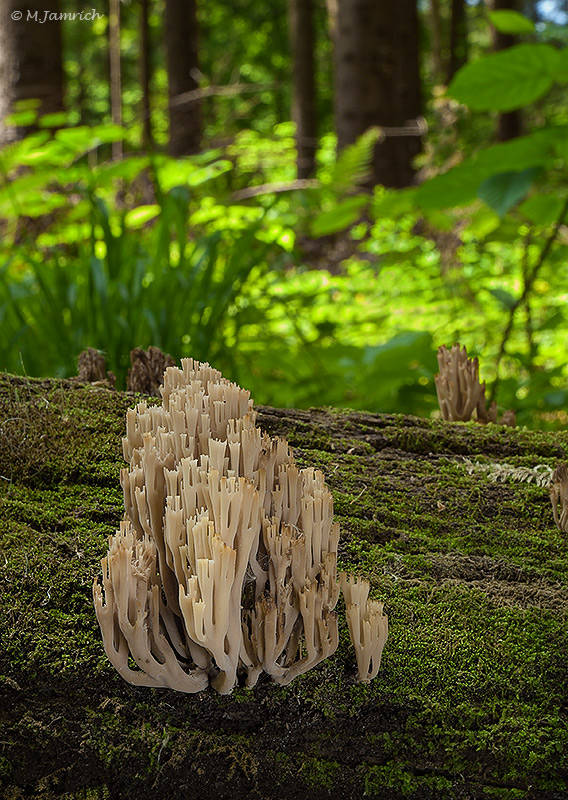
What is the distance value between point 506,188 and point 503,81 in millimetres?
391

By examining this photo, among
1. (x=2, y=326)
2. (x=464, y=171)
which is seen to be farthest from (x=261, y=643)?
(x=2, y=326)

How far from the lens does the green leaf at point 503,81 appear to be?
2.59 m

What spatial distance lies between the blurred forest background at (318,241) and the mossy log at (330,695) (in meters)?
1.16

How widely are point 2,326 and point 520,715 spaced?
266 cm

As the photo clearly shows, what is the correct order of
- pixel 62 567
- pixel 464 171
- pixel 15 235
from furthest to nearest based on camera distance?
pixel 15 235 → pixel 464 171 → pixel 62 567

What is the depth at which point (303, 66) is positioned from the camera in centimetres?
1374

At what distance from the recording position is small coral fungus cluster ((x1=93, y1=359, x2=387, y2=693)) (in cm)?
120

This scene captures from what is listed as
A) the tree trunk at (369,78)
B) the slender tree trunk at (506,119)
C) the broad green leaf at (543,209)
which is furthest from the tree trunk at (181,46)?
the broad green leaf at (543,209)

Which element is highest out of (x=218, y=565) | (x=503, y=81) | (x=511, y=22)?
(x=511, y=22)

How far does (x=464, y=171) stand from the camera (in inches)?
111

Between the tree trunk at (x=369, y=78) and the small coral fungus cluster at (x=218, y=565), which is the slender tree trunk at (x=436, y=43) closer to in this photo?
the tree trunk at (x=369, y=78)

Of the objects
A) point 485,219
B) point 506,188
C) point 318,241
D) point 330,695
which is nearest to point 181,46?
point 318,241

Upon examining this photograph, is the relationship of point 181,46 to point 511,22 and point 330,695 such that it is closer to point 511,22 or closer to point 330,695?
point 511,22

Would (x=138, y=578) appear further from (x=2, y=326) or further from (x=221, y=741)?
(x=2, y=326)
